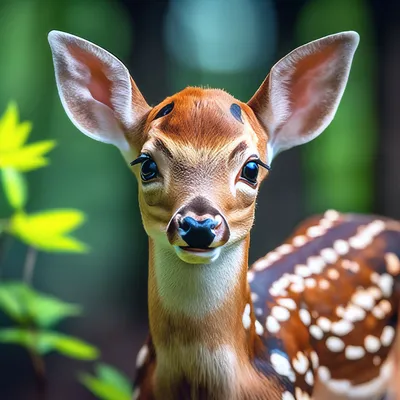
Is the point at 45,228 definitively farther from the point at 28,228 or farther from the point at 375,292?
the point at 375,292

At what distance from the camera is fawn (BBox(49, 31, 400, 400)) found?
0.75m

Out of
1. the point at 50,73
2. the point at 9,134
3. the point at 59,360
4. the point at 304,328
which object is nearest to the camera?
the point at 304,328

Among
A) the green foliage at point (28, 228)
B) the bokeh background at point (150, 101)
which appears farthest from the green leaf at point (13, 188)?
the bokeh background at point (150, 101)

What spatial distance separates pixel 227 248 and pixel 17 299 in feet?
2.17

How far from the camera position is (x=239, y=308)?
84cm

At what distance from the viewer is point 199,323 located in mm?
797

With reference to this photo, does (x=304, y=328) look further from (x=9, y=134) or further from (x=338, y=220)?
(x=9, y=134)

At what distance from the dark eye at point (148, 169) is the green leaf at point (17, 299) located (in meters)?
Answer: 0.59

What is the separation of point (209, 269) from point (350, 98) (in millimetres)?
1520

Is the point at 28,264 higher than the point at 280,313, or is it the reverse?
the point at 280,313

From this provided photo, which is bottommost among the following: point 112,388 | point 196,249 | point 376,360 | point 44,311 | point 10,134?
point 112,388

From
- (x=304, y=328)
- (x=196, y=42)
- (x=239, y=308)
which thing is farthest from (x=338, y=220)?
(x=196, y=42)

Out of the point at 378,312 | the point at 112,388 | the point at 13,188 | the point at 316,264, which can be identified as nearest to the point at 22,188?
the point at 13,188

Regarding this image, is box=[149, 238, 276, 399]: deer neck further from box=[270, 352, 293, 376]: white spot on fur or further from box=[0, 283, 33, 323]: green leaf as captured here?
box=[0, 283, 33, 323]: green leaf
